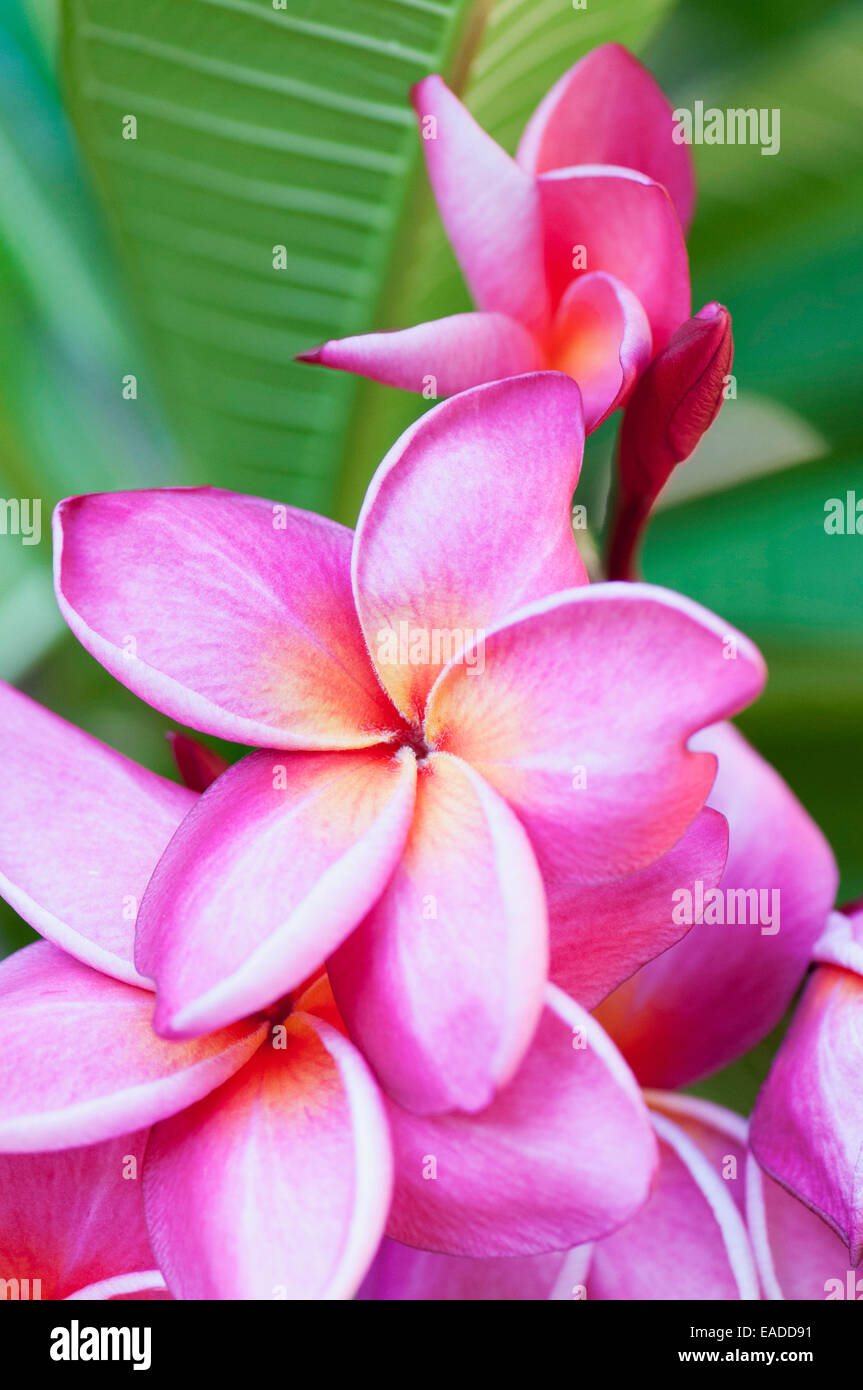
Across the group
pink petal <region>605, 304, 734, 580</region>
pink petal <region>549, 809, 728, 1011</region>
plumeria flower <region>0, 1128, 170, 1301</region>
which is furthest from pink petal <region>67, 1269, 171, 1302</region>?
pink petal <region>605, 304, 734, 580</region>

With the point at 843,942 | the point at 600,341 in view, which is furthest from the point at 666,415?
the point at 843,942

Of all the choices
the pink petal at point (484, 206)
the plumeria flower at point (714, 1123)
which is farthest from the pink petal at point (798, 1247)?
the pink petal at point (484, 206)

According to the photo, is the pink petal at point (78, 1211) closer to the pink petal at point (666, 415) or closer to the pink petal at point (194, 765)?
the pink petal at point (194, 765)

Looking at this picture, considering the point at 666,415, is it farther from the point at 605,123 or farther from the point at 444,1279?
the point at 444,1279

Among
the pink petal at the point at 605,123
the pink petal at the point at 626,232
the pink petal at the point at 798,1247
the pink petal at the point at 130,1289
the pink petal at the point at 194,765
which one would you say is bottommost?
the pink petal at the point at 798,1247

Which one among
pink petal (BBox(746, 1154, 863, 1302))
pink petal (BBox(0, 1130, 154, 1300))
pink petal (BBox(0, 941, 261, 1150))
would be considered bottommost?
pink petal (BBox(746, 1154, 863, 1302))

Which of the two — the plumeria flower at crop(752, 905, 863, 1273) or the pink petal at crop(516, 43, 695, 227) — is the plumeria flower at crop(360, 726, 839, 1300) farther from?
the pink petal at crop(516, 43, 695, 227)

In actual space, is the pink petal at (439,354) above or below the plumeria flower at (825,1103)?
above

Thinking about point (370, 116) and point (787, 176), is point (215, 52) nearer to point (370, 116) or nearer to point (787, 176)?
point (370, 116)
